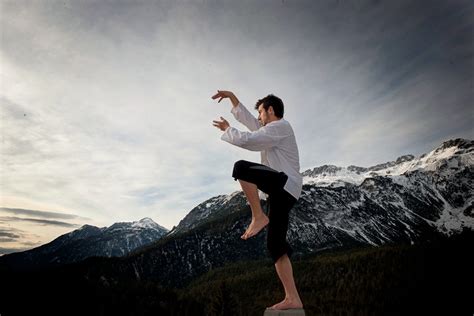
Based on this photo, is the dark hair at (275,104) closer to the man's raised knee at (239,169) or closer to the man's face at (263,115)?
the man's face at (263,115)

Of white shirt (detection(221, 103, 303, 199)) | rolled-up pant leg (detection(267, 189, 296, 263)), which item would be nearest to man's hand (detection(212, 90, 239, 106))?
white shirt (detection(221, 103, 303, 199))

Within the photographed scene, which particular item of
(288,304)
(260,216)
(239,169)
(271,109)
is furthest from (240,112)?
(288,304)

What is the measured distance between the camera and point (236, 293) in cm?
16362

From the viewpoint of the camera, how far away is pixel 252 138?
4.55 metres

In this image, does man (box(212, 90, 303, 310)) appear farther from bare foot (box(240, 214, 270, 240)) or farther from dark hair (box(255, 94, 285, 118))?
dark hair (box(255, 94, 285, 118))

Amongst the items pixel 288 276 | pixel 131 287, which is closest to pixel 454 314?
pixel 288 276

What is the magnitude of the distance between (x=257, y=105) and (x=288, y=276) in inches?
112

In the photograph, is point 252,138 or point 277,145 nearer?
point 252,138

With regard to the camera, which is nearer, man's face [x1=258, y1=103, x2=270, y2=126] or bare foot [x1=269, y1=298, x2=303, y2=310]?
bare foot [x1=269, y1=298, x2=303, y2=310]

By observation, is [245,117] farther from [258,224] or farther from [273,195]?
[258,224]

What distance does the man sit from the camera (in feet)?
15.3

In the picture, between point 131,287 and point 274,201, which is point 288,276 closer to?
point 274,201

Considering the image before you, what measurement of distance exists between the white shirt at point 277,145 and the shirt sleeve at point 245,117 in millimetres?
679

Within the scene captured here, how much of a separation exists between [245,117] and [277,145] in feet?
3.32
